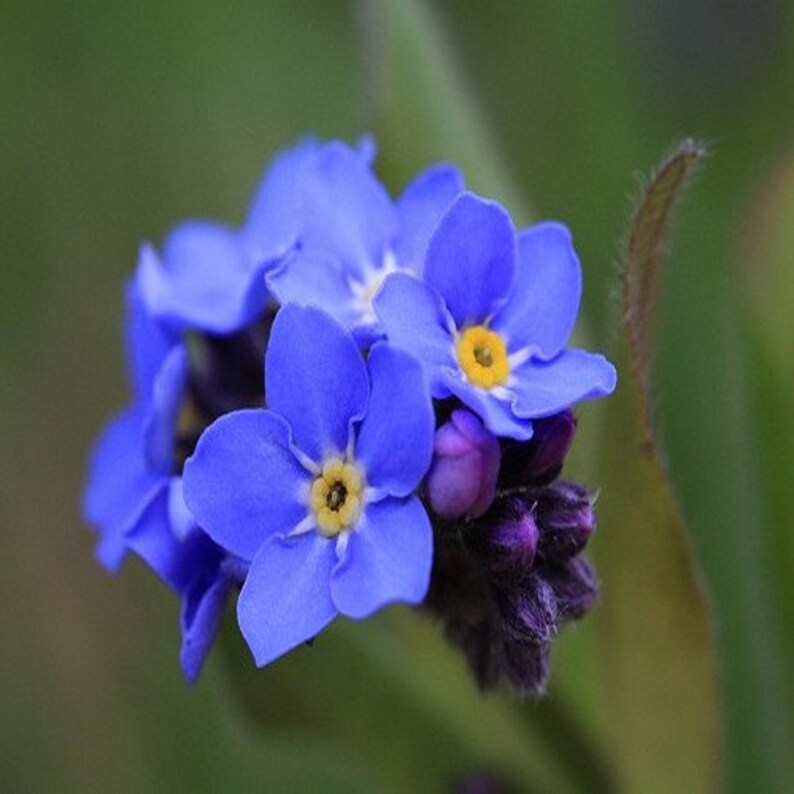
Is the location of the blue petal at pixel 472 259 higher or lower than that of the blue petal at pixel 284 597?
higher

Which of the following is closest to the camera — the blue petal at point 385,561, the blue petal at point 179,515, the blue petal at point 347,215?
the blue petal at point 385,561

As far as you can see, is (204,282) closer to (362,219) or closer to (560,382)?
(362,219)

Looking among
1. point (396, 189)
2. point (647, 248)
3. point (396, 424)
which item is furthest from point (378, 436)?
point (396, 189)

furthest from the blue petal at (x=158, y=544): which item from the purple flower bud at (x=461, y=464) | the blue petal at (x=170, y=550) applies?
the purple flower bud at (x=461, y=464)

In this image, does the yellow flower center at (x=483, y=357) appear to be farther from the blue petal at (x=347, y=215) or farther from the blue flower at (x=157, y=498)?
the blue flower at (x=157, y=498)

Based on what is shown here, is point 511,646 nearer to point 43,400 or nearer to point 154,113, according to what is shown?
point 43,400

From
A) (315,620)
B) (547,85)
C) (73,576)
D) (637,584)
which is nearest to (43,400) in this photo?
(73,576)
